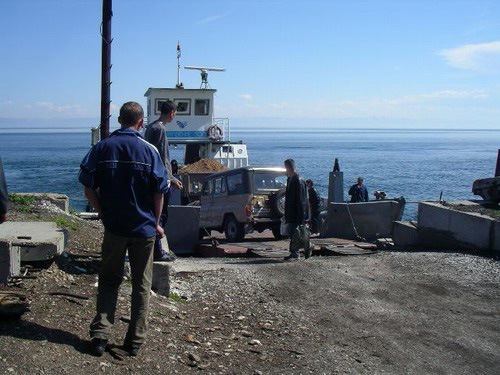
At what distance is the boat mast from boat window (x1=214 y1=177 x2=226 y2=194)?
27.3 feet

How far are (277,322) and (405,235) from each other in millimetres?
7445

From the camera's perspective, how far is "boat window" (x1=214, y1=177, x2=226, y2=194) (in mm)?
17683

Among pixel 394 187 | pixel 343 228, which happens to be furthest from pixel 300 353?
pixel 394 187

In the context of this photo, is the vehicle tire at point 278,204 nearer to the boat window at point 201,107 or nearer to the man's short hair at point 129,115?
the man's short hair at point 129,115

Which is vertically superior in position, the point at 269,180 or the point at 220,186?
the point at 269,180

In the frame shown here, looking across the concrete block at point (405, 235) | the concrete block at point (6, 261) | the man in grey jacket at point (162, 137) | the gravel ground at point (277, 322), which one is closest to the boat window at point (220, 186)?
the concrete block at point (405, 235)

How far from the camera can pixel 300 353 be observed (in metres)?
5.61

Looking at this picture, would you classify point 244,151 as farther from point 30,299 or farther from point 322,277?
point 30,299

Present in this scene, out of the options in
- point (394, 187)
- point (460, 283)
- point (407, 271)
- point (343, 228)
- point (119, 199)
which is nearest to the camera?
point (119, 199)

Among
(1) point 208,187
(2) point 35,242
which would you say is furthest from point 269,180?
(2) point 35,242

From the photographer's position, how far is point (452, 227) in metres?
11.5

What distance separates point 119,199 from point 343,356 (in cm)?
231

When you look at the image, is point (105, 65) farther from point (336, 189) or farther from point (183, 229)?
point (336, 189)

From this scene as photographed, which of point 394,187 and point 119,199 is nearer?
point 119,199
